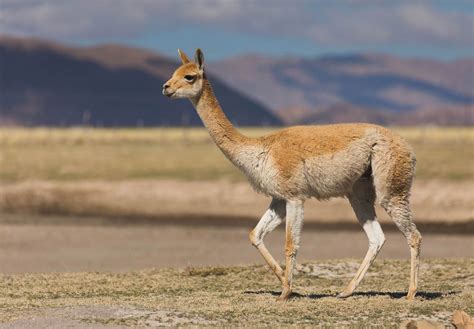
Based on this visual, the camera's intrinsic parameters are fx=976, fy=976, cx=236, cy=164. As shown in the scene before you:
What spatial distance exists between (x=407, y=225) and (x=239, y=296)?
2.23 meters

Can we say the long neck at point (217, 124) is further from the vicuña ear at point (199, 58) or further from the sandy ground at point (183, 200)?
the sandy ground at point (183, 200)

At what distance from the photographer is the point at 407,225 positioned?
38.7 feet

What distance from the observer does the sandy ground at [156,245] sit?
1861cm

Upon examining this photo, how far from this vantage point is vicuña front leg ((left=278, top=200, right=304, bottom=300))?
11.5m

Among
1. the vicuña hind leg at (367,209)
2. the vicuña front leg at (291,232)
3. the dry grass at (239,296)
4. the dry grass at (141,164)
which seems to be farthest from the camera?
the dry grass at (141,164)

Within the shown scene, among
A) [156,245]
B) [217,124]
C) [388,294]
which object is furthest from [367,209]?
[156,245]

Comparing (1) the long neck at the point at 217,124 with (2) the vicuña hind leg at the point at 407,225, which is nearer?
(2) the vicuña hind leg at the point at 407,225

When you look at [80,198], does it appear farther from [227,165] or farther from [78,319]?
[78,319]

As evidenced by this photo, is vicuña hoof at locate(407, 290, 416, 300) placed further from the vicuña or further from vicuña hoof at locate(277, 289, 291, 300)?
vicuña hoof at locate(277, 289, 291, 300)

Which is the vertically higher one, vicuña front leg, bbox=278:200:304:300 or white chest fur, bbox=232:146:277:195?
white chest fur, bbox=232:146:277:195

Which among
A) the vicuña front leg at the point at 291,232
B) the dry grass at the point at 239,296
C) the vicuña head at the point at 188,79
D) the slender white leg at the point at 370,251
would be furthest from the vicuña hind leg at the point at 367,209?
the vicuña head at the point at 188,79

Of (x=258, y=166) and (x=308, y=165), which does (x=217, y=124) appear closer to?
(x=258, y=166)

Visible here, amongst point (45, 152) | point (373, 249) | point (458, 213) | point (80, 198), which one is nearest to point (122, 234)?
point (80, 198)

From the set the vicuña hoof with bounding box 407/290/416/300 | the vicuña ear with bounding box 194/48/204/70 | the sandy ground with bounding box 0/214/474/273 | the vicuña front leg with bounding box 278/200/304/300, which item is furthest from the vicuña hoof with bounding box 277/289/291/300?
the sandy ground with bounding box 0/214/474/273
